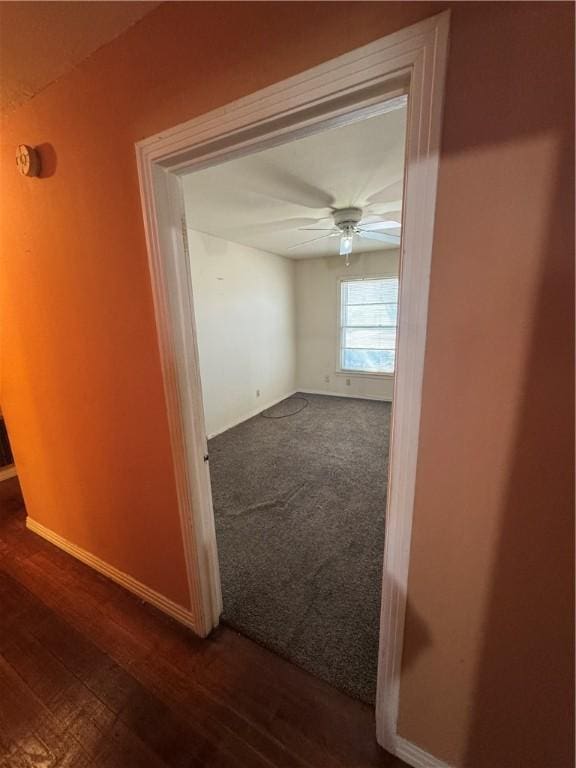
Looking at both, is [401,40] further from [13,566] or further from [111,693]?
[13,566]

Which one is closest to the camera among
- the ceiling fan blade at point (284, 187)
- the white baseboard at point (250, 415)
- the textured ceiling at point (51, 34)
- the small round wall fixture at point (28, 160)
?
the textured ceiling at point (51, 34)

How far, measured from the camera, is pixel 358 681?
49.6 inches

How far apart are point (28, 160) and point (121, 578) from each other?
2.07 meters

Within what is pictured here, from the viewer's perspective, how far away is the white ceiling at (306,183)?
1.59 metres

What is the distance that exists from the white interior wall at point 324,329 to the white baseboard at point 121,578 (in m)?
4.14

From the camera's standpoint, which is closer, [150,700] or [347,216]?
[150,700]

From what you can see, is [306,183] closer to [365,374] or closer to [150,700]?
[150,700]

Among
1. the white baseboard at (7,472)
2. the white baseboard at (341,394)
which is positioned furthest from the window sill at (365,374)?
the white baseboard at (7,472)

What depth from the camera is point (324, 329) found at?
5.30 m

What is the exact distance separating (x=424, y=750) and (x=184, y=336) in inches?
65.0

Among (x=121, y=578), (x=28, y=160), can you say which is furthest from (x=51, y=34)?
(x=121, y=578)

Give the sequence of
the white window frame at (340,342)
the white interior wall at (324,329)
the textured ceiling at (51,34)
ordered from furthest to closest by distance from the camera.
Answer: the white interior wall at (324,329)
the white window frame at (340,342)
the textured ceiling at (51,34)

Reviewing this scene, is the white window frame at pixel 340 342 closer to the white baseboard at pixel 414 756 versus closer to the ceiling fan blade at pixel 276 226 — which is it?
the ceiling fan blade at pixel 276 226

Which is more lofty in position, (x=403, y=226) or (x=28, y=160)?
(x=28, y=160)
